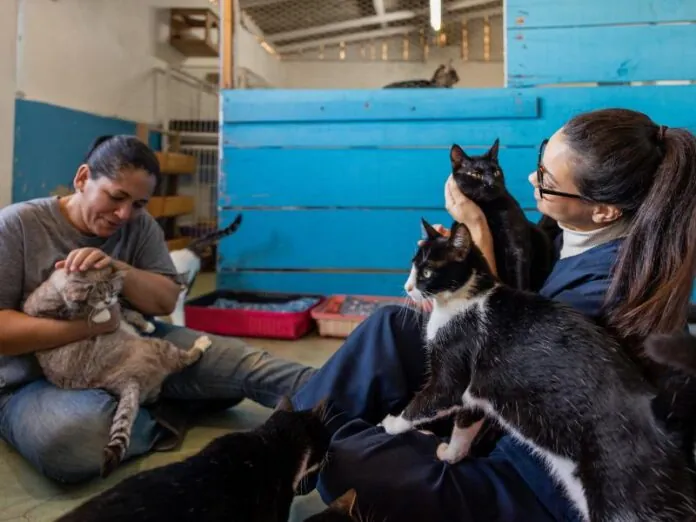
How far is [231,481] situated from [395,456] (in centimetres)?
35

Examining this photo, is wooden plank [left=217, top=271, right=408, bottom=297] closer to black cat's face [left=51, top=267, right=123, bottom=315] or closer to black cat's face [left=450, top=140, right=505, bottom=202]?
black cat's face [left=450, top=140, right=505, bottom=202]

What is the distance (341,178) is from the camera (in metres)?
3.19

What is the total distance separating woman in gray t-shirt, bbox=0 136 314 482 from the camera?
4.52ft

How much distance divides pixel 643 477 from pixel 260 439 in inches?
25.1

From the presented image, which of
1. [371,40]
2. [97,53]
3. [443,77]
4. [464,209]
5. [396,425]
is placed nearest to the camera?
[396,425]

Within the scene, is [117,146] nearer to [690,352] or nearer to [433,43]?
[690,352]

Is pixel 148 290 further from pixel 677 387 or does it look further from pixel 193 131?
pixel 193 131

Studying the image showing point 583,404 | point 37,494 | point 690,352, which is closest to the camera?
point 690,352

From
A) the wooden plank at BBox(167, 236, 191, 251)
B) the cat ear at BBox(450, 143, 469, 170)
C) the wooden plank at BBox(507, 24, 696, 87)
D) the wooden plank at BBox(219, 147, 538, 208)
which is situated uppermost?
the wooden plank at BBox(507, 24, 696, 87)

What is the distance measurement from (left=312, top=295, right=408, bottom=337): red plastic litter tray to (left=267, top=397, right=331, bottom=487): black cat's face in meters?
1.49

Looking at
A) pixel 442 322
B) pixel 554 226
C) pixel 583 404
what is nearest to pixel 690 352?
pixel 583 404

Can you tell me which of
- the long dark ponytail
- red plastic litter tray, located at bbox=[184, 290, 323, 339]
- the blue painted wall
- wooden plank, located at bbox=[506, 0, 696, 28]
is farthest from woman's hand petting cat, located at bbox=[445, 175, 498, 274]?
the blue painted wall

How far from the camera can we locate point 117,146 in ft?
4.90

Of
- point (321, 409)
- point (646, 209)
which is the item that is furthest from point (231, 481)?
point (646, 209)
